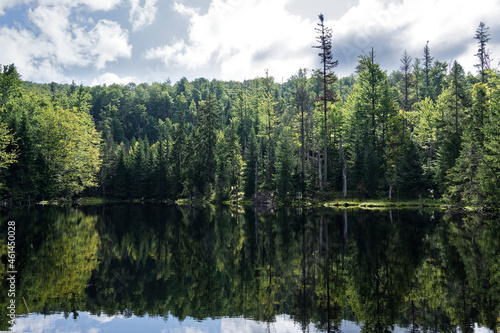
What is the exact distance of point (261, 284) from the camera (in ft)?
39.0

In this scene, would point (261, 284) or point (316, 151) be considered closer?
point (261, 284)

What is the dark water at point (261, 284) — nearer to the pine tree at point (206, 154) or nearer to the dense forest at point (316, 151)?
the dense forest at point (316, 151)

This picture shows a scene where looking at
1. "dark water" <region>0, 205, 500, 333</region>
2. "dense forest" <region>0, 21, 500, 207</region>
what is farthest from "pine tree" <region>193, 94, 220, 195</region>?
"dark water" <region>0, 205, 500, 333</region>

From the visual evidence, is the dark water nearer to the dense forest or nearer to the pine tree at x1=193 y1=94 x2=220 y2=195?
the dense forest

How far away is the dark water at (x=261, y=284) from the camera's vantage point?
29.3 feet

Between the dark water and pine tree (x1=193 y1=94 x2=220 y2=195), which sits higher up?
pine tree (x1=193 y1=94 x2=220 y2=195)

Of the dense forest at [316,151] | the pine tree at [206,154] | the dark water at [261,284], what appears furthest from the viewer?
the pine tree at [206,154]

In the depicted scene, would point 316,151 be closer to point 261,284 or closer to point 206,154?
point 206,154

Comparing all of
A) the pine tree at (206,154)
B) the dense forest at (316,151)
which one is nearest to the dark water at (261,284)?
the dense forest at (316,151)

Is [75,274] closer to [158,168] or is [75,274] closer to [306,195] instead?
[306,195]

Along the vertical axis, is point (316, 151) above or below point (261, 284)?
above

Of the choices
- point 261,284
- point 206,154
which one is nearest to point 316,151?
point 206,154

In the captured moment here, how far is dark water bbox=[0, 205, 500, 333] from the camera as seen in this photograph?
29.3 ft

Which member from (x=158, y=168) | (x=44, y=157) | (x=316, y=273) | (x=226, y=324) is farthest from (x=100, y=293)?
(x=158, y=168)
